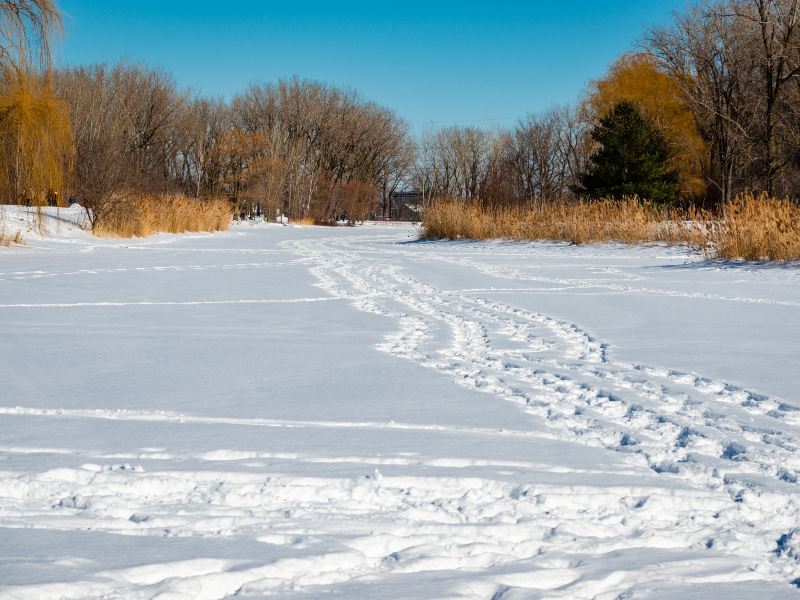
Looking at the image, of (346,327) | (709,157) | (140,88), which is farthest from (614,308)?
(140,88)

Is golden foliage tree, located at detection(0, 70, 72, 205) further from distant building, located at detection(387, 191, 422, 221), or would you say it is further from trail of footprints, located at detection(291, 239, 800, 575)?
distant building, located at detection(387, 191, 422, 221)

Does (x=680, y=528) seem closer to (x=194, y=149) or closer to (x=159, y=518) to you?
(x=159, y=518)

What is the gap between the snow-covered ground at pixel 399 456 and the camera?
1.92m

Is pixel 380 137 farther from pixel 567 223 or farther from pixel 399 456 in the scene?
pixel 399 456

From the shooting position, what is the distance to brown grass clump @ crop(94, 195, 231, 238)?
20750 mm

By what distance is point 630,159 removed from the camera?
3072 centimetres

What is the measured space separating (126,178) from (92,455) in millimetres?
19275

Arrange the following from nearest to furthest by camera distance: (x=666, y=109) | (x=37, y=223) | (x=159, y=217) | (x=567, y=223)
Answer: (x=37, y=223) → (x=567, y=223) → (x=159, y=217) → (x=666, y=109)

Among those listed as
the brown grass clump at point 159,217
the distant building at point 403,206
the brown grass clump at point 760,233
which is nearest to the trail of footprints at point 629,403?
the brown grass clump at point 760,233

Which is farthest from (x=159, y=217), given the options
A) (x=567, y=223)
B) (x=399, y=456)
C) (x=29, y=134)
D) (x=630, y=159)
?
(x=399, y=456)

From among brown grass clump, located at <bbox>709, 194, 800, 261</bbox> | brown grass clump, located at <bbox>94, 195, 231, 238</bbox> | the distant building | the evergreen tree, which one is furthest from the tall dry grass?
the distant building

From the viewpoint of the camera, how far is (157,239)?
2203cm

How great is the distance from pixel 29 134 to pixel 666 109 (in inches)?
1173

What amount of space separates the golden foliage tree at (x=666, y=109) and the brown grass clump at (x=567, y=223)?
14.5 metres
